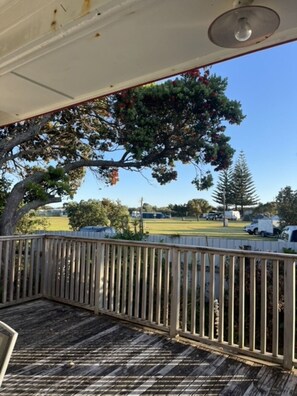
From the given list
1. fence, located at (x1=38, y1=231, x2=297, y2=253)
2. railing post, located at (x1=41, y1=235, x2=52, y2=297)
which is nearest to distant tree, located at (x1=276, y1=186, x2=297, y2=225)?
fence, located at (x1=38, y1=231, x2=297, y2=253)

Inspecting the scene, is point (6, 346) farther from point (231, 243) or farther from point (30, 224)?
point (231, 243)

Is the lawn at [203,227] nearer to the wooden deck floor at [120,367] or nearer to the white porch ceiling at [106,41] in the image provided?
the wooden deck floor at [120,367]

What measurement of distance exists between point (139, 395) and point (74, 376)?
568 millimetres

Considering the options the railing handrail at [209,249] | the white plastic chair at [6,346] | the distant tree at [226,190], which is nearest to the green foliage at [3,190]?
the railing handrail at [209,249]

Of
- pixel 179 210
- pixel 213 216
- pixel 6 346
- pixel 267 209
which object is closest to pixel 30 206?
pixel 6 346

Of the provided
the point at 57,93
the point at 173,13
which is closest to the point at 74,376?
the point at 57,93

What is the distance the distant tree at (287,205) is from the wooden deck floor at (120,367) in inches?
495

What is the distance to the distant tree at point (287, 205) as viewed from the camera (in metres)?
14.2

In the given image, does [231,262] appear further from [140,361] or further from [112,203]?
[112,203]

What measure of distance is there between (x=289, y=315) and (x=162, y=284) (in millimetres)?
1492

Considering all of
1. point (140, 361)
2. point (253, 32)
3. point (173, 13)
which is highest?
point (173, 13)

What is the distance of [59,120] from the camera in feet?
24.4

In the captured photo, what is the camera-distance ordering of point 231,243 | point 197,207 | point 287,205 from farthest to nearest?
point 197,207 < point 287,205 < point 231,243

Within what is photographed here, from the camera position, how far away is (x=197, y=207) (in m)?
16.9
